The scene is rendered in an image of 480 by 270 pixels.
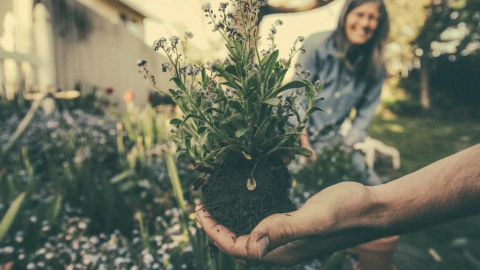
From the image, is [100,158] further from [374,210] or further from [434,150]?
[434,150]

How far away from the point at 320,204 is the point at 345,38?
1.73 meters

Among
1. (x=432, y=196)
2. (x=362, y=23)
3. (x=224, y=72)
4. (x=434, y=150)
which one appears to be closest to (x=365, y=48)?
(x=362, y=23)

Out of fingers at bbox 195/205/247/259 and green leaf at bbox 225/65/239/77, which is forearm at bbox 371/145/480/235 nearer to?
fingers at bbox 195/205/247/259

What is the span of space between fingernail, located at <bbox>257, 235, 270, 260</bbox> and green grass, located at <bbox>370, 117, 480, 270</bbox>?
6.95ft

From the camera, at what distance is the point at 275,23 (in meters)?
0.95

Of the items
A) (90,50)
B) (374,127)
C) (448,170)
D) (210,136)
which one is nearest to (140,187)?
(210,136)

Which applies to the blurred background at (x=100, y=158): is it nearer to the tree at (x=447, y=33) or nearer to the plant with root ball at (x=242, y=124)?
the plant with root ball at (x=242, y=124)

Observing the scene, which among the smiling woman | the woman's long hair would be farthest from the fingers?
the smiling woman

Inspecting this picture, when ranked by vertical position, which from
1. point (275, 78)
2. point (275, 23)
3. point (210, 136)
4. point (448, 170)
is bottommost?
point (448, 170)

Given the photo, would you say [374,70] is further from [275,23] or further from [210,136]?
[210,136]

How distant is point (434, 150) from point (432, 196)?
24.2ft

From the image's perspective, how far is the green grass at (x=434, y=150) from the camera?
9.52 ft

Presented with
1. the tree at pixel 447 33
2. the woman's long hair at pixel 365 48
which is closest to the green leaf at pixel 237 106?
the woman's long hair at pixel 365 48

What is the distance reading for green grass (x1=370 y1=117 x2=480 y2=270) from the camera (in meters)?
2.90
